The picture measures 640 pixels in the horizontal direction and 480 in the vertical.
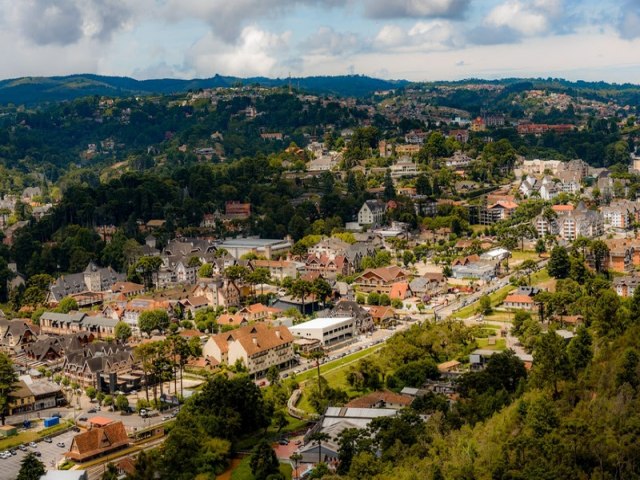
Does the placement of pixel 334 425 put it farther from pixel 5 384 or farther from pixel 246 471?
pixel 5 384

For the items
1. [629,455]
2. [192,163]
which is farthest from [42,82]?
[629,455]

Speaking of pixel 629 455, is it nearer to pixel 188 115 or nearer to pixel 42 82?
pixel 188 115

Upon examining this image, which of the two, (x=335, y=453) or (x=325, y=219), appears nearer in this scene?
(x=335, y=453)

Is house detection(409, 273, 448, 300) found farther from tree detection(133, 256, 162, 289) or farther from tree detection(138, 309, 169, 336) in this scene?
tree detection(133, 256, 162, 289)

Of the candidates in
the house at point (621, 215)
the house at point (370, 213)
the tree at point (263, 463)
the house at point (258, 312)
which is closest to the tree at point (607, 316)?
the tree at point (263, 463)

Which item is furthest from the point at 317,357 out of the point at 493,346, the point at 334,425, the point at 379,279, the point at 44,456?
the point at 379,279
